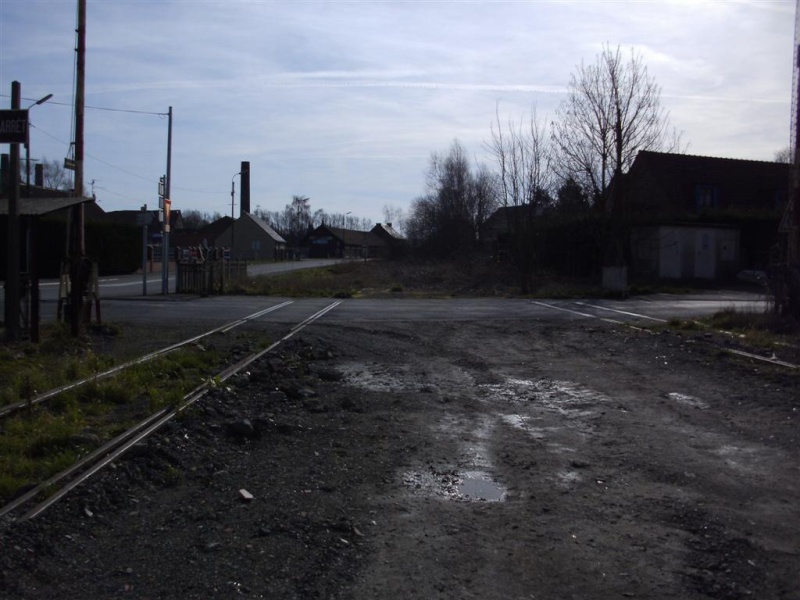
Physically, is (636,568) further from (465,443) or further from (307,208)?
(307,208)

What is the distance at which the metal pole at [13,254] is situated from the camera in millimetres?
13234

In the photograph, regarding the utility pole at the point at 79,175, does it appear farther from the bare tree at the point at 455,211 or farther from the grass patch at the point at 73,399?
the bare tree at the point at 455,211

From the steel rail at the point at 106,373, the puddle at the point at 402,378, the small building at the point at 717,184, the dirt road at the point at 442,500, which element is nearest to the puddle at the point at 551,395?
the dirt road at the point at 442,500

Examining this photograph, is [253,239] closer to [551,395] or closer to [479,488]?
[551,395]

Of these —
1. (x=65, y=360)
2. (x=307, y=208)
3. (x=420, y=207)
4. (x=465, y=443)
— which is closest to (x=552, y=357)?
(x=465, y=443)

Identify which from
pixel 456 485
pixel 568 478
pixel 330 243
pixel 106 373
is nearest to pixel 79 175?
pixel 106 373

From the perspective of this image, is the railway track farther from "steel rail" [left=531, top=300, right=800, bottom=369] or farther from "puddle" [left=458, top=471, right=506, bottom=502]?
"steel rail" [left=531, top=300, right=800, bottom=369]

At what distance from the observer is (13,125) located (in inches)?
508

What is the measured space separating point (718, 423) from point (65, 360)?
9058 mm

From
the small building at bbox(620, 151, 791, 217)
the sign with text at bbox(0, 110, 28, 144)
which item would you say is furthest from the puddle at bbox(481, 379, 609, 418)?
the small building at bbox(620, 151, 791, 217)

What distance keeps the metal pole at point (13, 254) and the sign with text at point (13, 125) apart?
386 millimetres

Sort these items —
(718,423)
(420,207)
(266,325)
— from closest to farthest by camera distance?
1. (718,423)
2. (266,325)
3. (420,207)

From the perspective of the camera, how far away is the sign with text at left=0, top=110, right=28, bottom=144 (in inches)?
506

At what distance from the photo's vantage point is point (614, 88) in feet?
117
